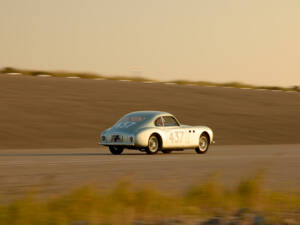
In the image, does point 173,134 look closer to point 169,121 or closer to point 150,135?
point 169,121

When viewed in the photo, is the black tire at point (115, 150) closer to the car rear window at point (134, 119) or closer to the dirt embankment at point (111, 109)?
the car rear window at point (134, 119)

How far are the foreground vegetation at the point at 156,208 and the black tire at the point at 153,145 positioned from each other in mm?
12282

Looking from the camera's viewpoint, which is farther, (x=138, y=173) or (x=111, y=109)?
(x=111, y=109)

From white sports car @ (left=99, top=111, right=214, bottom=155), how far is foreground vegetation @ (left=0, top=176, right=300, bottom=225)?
11988 millimetres

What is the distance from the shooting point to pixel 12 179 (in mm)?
12836

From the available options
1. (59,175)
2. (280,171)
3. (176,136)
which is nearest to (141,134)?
(176,136)

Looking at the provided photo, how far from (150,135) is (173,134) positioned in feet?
3.26

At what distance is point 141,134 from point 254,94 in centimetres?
3228

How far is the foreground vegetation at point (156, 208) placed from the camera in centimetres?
783

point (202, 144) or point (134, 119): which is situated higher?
point (134, 119)

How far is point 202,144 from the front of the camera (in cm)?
2439

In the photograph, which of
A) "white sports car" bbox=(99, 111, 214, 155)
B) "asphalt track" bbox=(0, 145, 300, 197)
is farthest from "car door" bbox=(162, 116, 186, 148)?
"asphalt track" bbox=(0, 145, 300, 197)

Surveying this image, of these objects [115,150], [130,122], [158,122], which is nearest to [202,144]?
[158,122]

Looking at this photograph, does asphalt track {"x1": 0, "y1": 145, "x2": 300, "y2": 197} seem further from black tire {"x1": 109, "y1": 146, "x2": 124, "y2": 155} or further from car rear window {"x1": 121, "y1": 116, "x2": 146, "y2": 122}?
black tire {"x1": 109, "y1": 146, "x2": 124, "y2": 155}
